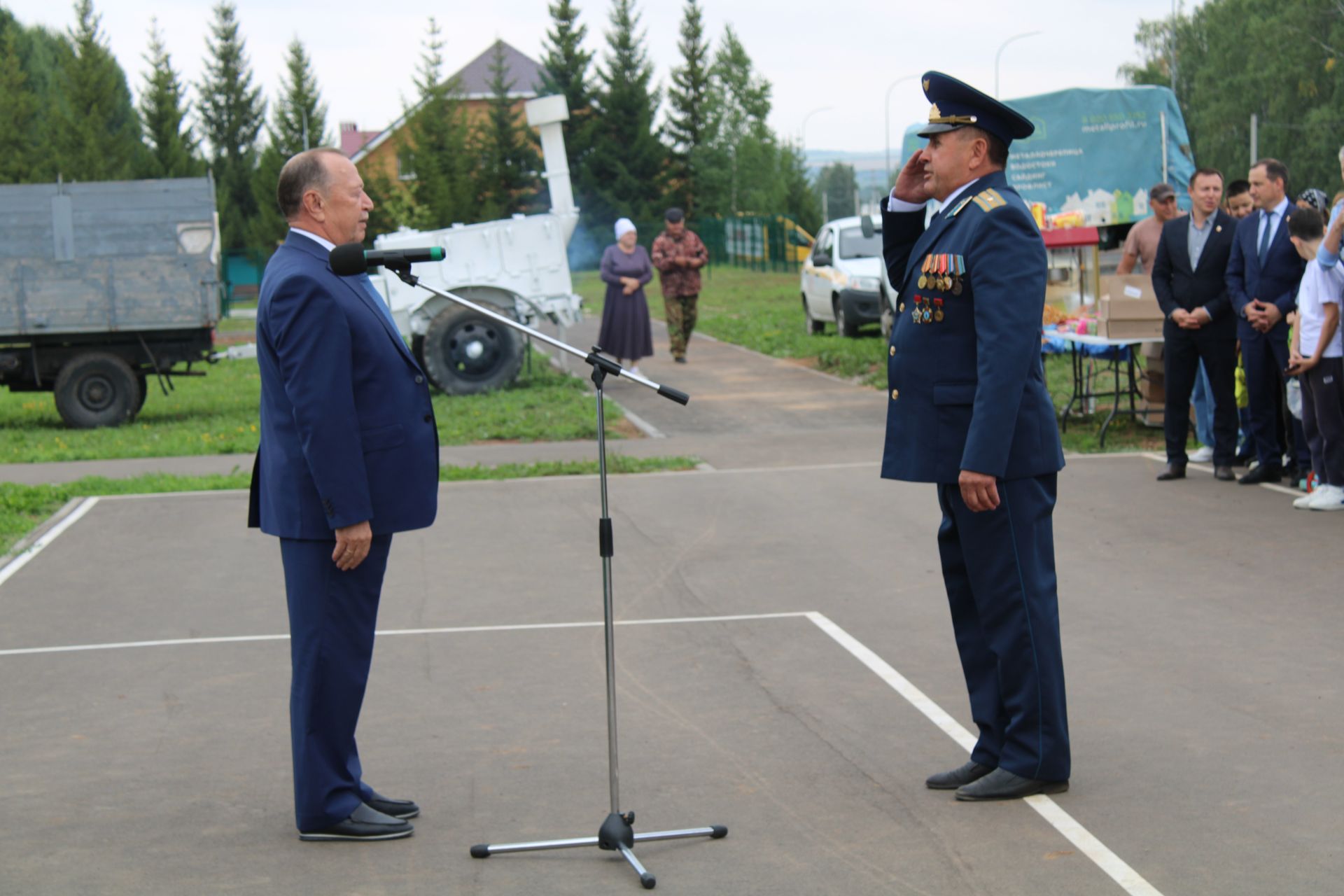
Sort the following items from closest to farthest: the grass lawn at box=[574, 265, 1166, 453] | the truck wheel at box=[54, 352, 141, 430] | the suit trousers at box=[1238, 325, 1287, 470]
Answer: the suit trousers at box=[1238, 325, 1287, 470] < the grass lawn at box=[574, 265, 1166, 453] < the truck wheel at box=[54, 352, 141, 430]

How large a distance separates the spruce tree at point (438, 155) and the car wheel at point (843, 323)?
32.5 meters

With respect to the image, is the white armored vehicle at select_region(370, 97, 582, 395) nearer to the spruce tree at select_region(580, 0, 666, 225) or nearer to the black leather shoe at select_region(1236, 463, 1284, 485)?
the black leather shoe at select_region(1236, 463, 1284, 485)

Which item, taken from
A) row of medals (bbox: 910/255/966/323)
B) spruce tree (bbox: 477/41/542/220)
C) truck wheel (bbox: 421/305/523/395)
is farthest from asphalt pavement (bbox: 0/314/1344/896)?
spruce tree (bbox: 477/41/542/220)

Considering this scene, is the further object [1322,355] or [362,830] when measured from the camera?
[1322,355]

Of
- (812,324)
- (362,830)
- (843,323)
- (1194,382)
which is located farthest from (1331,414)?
(812,324)

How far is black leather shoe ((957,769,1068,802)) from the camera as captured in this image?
4.60 meters

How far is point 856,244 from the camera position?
24125 millimetres

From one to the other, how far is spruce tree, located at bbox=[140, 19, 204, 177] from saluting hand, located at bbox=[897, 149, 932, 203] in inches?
2294

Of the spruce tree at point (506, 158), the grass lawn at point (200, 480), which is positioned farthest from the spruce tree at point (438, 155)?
the grass lawn at point (200, 480)

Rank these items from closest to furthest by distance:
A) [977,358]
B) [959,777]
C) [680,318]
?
[977,358]
[959,777]
[680,318]

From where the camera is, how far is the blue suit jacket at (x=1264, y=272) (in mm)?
10203

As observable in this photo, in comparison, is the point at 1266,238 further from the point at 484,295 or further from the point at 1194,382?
the point at 484,295

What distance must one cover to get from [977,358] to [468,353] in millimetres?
13285

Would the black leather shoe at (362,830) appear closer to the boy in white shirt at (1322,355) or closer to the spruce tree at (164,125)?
the boy in white shirt at (1322,355)
